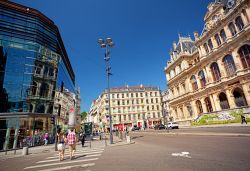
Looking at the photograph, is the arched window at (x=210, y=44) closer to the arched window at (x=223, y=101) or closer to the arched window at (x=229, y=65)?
the arched window at (x=229, y=65)

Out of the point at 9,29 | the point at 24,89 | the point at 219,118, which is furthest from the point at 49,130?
the point at 219,118

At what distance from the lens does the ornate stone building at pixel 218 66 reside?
26.1 meters

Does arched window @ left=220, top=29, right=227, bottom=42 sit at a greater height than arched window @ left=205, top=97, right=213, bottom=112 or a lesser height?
greater

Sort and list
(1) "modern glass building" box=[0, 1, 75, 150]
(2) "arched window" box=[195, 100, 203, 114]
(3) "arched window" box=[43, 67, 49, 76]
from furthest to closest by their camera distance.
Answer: (2) "arched window" box=[195, 100, 203, 114] → (3) "arched window" box=[43, 67, 49, 76] → (1) "modern glass building" box=[0, 1, 75, 150]

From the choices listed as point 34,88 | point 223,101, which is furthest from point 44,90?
point 223,101

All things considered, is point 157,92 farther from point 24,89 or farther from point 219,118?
point 24,89

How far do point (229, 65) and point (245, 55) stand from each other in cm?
374

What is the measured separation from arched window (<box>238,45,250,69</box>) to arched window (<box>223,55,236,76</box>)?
6.43 ft

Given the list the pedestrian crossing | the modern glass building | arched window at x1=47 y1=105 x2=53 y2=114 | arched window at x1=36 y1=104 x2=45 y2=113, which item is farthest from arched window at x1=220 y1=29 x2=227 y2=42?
arched window at x1=36 y1=104 x2=45 y2=113

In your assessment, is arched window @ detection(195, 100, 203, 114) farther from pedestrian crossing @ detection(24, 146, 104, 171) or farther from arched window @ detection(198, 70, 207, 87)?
pedestrian crossing @ detection(24, 146, 104, 171)

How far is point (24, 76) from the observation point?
23531 millimetres

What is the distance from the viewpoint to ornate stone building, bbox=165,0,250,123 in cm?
2609

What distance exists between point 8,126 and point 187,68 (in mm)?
40125

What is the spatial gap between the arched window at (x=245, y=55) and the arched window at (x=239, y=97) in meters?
4.74
